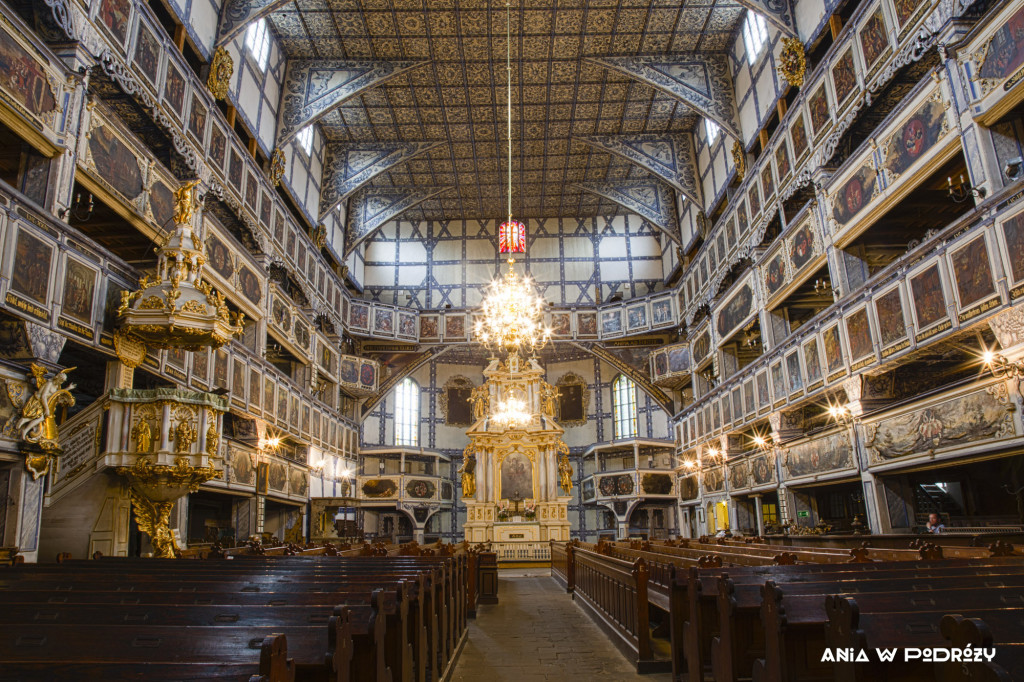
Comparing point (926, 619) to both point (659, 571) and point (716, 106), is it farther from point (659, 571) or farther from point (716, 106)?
point (716, 106)

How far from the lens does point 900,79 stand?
13.3 m

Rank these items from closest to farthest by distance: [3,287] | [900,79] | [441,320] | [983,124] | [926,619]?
[926,619], [3,287], [983,124], [900,79], [441,320]

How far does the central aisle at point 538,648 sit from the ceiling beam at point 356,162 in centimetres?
1956

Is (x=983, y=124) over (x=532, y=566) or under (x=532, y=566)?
over

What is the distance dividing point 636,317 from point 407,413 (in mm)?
13117

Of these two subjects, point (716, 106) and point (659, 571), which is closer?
point (659, 571)

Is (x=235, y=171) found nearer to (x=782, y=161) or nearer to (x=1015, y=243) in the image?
(x=782, y=161)

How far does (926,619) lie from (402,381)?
32538mm

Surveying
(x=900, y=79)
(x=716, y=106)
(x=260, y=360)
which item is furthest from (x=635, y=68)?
(x=260, y=360)

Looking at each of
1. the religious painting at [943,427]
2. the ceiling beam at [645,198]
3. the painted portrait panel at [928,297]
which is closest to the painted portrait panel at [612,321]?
the ceiling beam at [645,198]

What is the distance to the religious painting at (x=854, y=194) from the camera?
13.7 m

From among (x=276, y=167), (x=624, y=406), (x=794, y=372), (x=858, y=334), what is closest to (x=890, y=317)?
(x=858, y=334)

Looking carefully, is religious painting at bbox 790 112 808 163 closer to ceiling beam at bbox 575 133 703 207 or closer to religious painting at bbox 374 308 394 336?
ceiling beam at bbox 575 133 703 207

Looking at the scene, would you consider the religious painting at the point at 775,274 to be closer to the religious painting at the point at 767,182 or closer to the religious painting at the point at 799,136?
the religious painting at the point at 767,182
